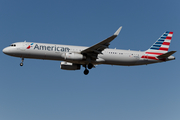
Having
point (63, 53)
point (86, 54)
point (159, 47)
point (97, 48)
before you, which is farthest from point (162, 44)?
point (63, 53)

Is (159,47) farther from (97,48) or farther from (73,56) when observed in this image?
(73,56)

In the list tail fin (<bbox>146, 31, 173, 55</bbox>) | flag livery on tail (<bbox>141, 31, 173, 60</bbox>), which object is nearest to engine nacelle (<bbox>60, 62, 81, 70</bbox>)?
flag livery on tail (<bbox>141, 31, 173, 60</bbox>)

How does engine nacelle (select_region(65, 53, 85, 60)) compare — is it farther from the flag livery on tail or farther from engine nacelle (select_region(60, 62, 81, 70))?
the flag livery on tail

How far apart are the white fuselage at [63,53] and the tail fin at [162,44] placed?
4180 mm

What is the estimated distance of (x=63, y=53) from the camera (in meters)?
41.8

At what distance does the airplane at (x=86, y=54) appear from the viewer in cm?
4140

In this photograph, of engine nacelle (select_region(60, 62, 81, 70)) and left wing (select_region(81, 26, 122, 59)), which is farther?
engine nacelle (select_region(60, 62, 81, 70))

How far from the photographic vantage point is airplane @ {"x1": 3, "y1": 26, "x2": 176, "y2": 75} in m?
41.4

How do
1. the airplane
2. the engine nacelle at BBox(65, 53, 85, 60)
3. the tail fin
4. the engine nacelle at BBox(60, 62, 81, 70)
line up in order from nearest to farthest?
the engine nacelle at BBox(65, 53, 85, 60)
the airplane
the engine nacelle at BBox(60, 62, 81, 70)
the tail fin

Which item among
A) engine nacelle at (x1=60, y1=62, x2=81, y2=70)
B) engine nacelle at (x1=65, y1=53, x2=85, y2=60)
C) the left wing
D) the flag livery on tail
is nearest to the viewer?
the left wing

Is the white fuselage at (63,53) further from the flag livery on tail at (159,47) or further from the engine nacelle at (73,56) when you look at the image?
the flag livery on tail at (159,47)

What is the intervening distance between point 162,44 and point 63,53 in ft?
59.9

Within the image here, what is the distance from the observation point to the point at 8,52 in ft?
138

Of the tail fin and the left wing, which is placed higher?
the tail fin
